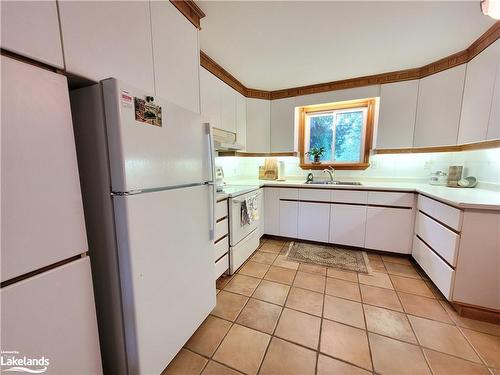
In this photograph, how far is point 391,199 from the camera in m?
2.45

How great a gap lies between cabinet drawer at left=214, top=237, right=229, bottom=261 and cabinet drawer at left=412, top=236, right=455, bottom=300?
6.19 ft

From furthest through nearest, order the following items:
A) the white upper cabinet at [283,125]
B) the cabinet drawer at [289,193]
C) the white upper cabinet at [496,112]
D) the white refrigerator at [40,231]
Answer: the white upper cabinet at [283,125] → the cabinet drawer at [289,193] → the white upper cabinet at [496,112] → the white refrigerator at [40,231]

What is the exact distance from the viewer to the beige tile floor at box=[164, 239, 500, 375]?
4.01 ft

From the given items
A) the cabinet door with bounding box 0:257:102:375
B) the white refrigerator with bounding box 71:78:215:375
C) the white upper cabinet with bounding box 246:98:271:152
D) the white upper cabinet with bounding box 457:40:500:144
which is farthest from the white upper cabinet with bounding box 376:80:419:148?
the cabinet door with bounding box 0:257:102:375

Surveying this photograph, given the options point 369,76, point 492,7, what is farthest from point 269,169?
point 492,7

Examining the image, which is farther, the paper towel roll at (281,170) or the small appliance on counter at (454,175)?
the paper towel roll at (281,170)

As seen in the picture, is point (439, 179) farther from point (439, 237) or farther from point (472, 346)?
point (472, 346)

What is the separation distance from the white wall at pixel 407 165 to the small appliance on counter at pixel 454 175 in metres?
0.09

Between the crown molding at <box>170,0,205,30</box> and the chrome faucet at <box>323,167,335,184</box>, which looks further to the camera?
the chrome faucet at <box>323,167,335,184</box>

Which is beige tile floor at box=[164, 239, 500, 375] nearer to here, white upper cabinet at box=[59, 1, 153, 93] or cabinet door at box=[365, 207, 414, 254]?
cabinet door at box=[365, 207, 414, 254]

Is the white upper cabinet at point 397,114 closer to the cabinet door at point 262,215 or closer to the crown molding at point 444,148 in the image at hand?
the crown molding at point 444,148

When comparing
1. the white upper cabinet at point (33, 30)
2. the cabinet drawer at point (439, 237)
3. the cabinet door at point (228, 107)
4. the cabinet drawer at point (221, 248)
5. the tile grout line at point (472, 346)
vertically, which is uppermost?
the cabinet door at point (228, 107)

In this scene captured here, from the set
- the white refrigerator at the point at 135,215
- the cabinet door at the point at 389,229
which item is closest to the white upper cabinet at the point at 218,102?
the white refrigerator at the point at 135,215

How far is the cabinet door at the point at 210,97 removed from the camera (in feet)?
6.95
